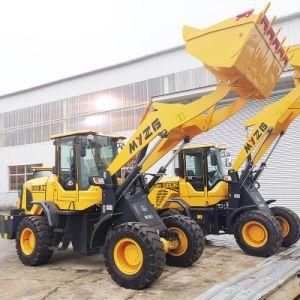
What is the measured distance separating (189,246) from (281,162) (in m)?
8.51

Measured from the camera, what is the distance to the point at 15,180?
25.4 m

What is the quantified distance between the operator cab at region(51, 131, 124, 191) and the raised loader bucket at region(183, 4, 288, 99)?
2.62m

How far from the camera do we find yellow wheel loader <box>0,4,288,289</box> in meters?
6.07

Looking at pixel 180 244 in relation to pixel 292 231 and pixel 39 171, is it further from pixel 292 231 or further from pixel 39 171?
pixel 39 171

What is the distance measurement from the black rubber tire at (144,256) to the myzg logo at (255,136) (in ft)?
13.7

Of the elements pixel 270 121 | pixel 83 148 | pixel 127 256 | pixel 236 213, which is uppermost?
pixel 270 121

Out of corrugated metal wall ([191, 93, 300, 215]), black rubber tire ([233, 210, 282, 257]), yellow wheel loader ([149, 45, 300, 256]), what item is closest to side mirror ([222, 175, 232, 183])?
yellow wheel loader ([149, 45, 300, 256])

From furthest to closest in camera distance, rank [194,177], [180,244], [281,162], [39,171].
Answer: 1. [281,162]
2. [39,171]
3. [194,177]
4. [180,244]

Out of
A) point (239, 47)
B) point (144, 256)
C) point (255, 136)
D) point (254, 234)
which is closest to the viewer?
point (239, 47)

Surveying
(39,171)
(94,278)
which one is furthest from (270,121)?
(39,171)

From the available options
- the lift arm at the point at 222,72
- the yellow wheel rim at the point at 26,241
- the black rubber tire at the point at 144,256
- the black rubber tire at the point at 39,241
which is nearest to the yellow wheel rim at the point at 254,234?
the lift arm at the point at 222,72

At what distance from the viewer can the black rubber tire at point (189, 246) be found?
7383mm

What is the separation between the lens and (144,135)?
6.91 m

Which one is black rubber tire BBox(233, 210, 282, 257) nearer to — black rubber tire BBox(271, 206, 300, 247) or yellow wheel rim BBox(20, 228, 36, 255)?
black rubber tire BBox(271, 206, 300, 247)
